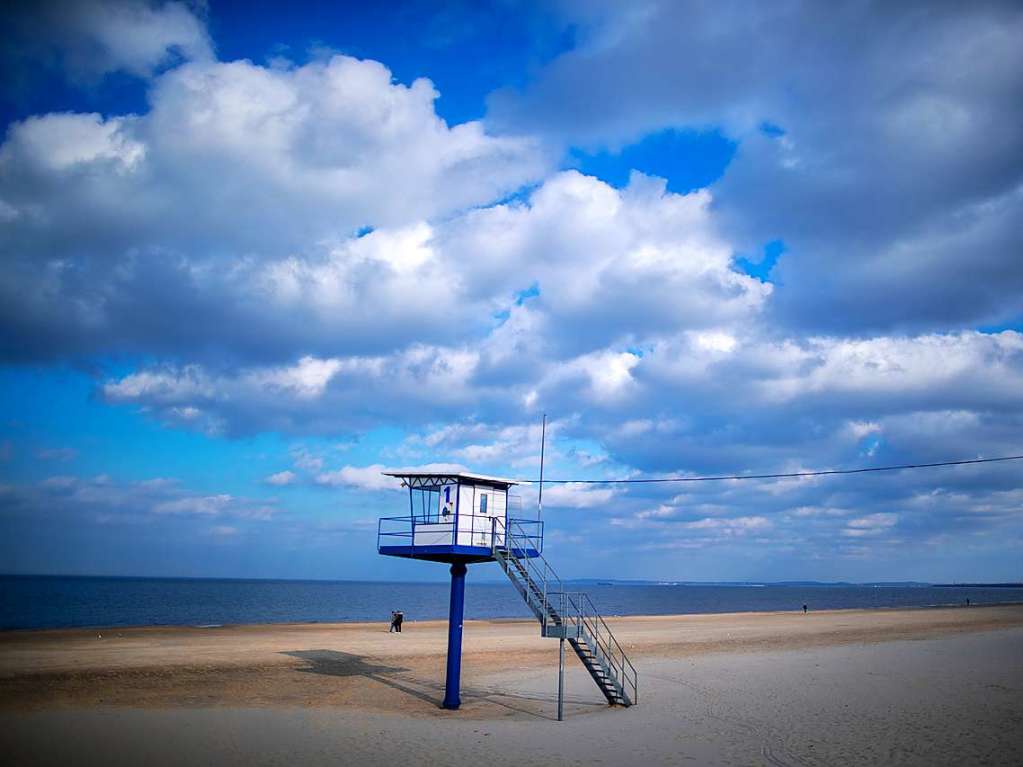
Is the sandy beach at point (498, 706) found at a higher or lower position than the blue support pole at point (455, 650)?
lower

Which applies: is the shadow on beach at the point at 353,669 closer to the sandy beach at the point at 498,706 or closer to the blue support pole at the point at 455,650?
the sandy beach at the point at 498,706

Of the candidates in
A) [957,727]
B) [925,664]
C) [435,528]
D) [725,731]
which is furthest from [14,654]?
[925,664]

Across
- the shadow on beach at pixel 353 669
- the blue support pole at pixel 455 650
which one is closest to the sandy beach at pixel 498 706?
the shadow on beach at pixel 353 669

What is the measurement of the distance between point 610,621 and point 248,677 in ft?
168

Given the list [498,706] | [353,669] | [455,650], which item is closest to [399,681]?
[353,669]

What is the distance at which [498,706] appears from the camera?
2216 cm

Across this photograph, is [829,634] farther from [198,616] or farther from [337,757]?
[198,616]

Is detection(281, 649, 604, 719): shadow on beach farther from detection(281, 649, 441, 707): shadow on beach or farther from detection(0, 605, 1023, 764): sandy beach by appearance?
detection(0, 605, 1023, 764): sandy beach

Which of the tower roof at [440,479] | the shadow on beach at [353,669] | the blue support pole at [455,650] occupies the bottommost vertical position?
the shadow on beach at [353,669]

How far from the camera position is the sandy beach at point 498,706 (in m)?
16.3

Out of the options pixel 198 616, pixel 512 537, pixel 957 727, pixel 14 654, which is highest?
pixel 512 537

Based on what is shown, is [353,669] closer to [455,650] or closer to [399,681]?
[399,681]

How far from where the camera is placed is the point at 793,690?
24094 millimetres

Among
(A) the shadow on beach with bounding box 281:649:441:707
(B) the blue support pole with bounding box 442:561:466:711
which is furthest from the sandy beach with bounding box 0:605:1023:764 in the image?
(B) the blue support pole with bounding box 442:561:466:711
